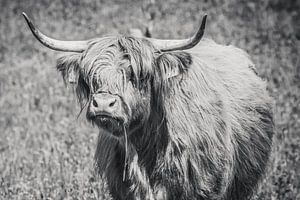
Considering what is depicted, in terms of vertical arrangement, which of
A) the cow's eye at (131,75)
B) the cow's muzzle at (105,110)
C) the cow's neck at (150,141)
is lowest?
the cow's neck at (150,141)

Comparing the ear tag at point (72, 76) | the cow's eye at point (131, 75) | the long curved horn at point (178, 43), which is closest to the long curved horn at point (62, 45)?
the ear tag at point (72, 76)

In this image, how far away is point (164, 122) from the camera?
4.54 metres

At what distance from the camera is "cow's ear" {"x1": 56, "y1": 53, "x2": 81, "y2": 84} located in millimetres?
4551

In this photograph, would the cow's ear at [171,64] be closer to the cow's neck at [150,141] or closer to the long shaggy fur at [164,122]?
the long shaggy fur at [164,122]

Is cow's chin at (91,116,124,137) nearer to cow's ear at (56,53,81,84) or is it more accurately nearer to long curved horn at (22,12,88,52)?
cow's ear at (56,53,81,84)

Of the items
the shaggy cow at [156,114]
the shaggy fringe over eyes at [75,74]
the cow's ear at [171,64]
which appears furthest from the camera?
the shaggy fringe over eyes at [75,74]

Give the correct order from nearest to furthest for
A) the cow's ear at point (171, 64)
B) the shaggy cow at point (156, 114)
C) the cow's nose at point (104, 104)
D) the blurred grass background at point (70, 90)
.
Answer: the cow's nose at point (104, 104) → the shaggy cow at point (156, 114) → the cow's ear at point (171, 64) → the blurred grass background at point (70, 90)

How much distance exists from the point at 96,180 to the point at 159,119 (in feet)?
6.53

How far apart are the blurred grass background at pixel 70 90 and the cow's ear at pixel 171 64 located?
0.92 m

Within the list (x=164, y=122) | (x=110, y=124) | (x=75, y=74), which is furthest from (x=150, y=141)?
(x=75, y=74)

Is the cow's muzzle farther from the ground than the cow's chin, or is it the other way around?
the cow's muzzle

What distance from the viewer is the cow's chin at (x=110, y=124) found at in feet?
13.2

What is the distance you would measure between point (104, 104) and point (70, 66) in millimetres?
787

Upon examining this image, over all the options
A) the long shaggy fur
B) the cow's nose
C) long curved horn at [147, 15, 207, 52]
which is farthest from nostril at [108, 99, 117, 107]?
long curved horn at [147, 15, 207, 52]
